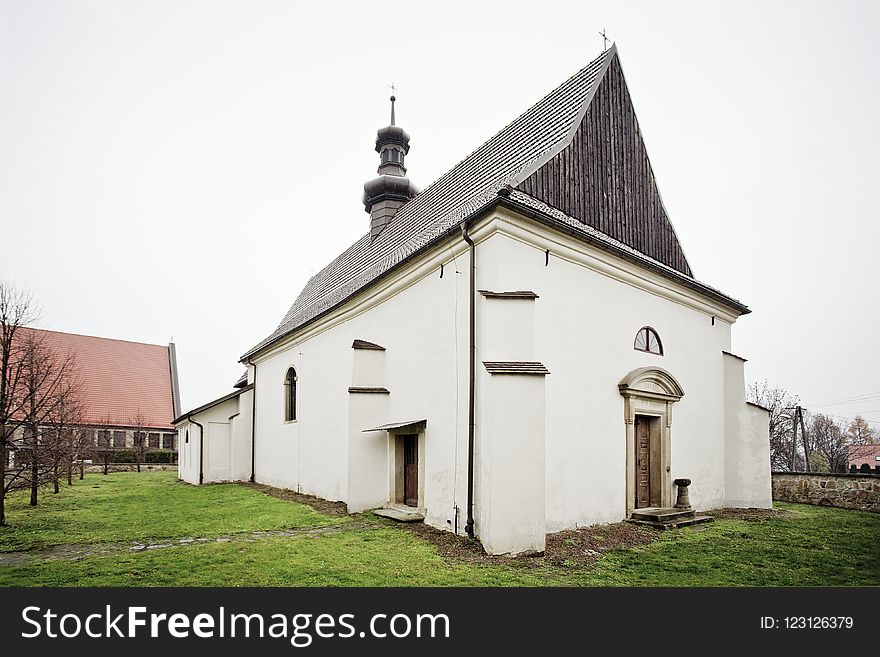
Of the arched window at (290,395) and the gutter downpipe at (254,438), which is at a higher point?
the arched window at (290,395)

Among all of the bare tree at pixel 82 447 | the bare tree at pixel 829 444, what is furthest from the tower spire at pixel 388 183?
the bare tree at pixel 829 444

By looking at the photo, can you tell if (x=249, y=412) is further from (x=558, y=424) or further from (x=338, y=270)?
(x=558, y=424)

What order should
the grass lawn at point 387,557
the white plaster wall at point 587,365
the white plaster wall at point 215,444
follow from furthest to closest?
the white plaster wall at point 215,444, the white plaster wall at point 587,365, the grass lawn at point 387,557

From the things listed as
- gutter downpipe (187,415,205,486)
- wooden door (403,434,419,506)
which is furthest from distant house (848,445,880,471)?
gutter downpipe (187,415,205,486)

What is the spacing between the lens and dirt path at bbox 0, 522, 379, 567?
8.34 metres

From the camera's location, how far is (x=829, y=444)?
38.1 meters

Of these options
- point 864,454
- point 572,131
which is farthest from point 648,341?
point 864,454

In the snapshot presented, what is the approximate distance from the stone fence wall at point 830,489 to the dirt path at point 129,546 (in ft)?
39.4

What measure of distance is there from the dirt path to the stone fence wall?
12.0 meters

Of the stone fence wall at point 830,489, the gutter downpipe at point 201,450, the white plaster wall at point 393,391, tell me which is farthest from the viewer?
the gutter downpipe at point 201,450

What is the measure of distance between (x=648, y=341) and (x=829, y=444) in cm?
3356

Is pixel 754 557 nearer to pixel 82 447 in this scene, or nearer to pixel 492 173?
pixel 492 173

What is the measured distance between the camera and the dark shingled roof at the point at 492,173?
11281 mm

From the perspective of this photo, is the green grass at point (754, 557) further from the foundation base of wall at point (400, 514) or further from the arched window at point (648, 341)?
the foundation base of wall at point (400, 514)
